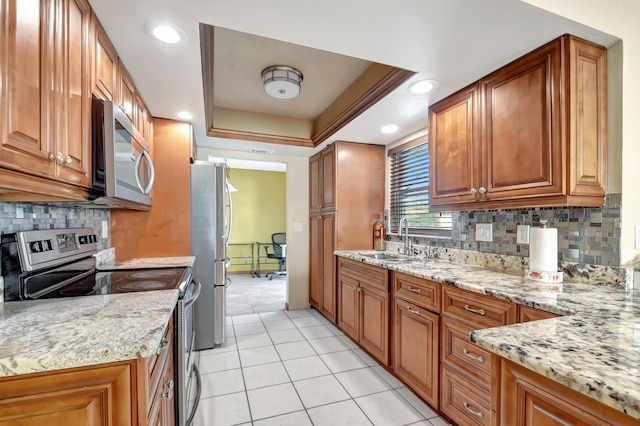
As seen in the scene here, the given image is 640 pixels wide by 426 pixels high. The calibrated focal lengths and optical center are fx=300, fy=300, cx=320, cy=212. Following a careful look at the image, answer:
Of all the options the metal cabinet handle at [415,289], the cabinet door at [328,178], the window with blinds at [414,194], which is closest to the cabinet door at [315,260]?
the cabinet door at [328,178]

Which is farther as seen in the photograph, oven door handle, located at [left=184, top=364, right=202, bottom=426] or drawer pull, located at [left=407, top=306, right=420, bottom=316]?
drawer pull, located at [left=407, top=306, right=420, bottom=316]

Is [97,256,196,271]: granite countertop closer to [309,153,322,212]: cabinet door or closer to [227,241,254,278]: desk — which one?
[309,153,322,212]: cabinet door

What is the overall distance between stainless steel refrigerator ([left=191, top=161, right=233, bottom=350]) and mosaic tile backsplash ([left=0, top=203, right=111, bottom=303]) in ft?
2.45

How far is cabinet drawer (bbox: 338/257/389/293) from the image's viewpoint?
2377mm

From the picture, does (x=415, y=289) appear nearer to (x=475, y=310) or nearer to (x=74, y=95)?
(x=475, y=310)

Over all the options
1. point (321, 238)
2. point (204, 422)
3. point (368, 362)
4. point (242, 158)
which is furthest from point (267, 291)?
point (204, 422)

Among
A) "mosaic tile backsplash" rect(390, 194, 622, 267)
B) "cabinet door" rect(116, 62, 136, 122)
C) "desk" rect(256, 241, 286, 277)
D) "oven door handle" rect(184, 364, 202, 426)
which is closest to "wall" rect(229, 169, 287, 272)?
"desk" rect(256, 241, 286, 277)

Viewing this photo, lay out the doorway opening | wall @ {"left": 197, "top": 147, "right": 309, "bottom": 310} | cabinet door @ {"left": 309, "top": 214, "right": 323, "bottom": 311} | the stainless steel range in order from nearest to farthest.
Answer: the stainless steel range
cabinet door @ {"left": 309, "top": 214, "right": 323, "bottom": 311}
wall @ {"left": 197, "top": 147, "right": 309, "bottom": 310}
the doorway opening

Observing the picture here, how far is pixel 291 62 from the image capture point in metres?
2.29

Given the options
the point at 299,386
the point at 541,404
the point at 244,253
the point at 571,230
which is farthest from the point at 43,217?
the point at 244,253

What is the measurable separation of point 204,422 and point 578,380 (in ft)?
6.19

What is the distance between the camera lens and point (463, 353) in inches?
64.6

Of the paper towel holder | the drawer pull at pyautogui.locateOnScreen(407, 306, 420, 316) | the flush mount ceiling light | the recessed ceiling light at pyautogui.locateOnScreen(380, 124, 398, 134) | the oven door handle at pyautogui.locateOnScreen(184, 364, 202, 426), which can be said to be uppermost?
the flush mount ceiling light

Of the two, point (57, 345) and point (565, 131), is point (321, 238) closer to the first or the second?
point (565, 131)
